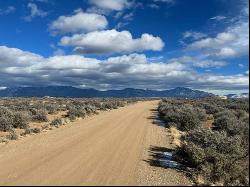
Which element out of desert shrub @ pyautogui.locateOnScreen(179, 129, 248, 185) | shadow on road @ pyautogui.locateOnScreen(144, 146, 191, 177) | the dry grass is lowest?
shadow on road @ pyautogui.locateOnScreen(144, 146, 191, 177)

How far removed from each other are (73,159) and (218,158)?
654cm

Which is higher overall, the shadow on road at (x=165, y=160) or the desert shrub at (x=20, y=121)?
the desert shrub at (x=20, y=121)

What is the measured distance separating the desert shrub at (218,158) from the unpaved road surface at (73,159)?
246 cm

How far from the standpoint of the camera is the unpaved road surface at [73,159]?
1307 centimetres

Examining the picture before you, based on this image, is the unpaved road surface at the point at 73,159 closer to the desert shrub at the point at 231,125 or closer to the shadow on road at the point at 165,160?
the shadow on road at the point at 165,160

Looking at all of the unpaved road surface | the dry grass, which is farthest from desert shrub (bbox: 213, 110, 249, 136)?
the unpaved road surface

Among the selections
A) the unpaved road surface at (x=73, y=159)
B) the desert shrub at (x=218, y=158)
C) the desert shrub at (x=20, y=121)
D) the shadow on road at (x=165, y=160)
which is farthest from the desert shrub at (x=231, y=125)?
the desert shrub at (x=20, y=121)

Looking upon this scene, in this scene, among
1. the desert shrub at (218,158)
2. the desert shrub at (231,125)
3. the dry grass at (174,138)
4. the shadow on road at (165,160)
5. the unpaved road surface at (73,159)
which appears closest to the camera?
the desert shrub at (218,158)

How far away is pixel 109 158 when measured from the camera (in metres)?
16.8

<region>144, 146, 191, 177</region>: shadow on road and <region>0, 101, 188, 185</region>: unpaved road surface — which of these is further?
<region>144, 146, 191, 177</region>: shadow on road

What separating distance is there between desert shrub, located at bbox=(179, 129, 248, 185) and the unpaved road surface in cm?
246

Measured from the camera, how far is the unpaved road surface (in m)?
13.1

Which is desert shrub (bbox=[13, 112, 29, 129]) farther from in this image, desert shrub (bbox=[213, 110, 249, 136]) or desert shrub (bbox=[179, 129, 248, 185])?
desert shrub (bbox=[179, 129, 248, 185])

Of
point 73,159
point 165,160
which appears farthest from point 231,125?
point 73,159
